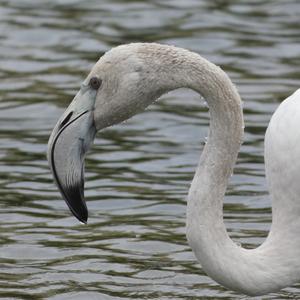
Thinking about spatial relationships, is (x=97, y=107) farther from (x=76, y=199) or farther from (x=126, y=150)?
(x=126, y=150)

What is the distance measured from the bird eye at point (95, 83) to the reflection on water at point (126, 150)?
172cm

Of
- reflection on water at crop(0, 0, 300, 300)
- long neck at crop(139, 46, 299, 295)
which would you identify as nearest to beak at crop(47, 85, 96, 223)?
long neck at crop(139, 46, 299, 295)

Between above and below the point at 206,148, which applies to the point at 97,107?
above

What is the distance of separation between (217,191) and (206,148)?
25 centimetres

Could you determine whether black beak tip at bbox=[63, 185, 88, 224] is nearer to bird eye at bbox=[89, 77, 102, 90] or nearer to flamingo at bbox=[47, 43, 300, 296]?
flamingo at bbox=[47, 43, 300, 296]

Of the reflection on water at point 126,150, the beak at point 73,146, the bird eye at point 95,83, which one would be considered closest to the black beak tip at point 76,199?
the beak at point 73,146

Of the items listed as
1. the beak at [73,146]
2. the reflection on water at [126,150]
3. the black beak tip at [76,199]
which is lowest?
the reflection on water at [126,150]

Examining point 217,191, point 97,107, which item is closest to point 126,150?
point 97,107

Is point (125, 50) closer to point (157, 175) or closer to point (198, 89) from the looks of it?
point (198, 89)

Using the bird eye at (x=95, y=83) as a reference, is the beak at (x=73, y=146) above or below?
below

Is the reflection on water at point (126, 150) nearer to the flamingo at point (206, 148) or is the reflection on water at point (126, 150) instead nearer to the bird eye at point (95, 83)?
the flamingo at point (206, 148)

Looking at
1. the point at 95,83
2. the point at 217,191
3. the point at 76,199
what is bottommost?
the point at 76,199

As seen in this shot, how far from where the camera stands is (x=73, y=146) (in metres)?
7.02

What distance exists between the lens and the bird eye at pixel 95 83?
708cm
